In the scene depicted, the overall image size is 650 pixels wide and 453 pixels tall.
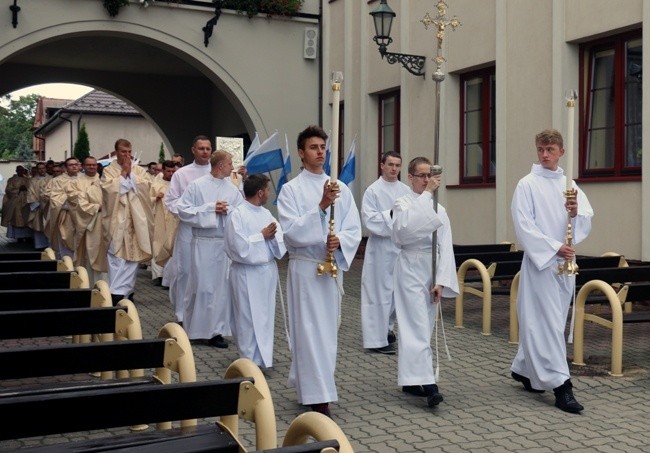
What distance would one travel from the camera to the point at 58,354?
3.63 metres

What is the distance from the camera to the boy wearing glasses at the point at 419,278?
6.35 m

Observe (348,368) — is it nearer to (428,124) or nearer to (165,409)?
(165,409)

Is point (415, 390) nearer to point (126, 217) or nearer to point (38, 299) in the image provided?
point (38, 299)

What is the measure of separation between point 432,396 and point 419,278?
2.93ft

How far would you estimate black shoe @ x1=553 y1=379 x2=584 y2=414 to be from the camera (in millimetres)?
6203

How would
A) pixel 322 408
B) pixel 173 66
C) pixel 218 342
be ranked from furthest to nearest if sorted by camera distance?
1. pixel 173 66
2. pixel 218 342
3. pixel 322 408

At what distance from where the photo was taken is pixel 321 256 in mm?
6215

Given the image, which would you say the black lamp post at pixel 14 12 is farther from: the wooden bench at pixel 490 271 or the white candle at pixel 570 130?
the white candle at pixel 570 130

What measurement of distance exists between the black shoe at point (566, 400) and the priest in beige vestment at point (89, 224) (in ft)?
22.9

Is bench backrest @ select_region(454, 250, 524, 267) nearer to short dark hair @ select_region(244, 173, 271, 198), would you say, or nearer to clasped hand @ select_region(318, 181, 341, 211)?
short dark hair @ select_region(244, 173, 271, 198)

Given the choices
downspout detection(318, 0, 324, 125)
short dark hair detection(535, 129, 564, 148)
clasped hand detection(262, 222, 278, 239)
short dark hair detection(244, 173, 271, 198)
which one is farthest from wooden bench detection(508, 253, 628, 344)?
downspout detection(318, 0, 324, 125)

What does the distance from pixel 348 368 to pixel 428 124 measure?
7861mm

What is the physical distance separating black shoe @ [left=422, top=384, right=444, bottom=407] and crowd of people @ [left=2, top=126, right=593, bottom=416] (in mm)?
12

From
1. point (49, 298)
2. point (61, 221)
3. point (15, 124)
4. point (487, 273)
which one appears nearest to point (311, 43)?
point (61, 221)
